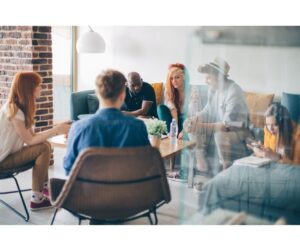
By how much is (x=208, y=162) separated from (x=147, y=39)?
91cm

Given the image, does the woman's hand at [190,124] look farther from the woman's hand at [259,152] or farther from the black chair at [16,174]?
the black chair at [16,174]

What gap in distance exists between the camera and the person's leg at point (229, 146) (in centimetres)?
305

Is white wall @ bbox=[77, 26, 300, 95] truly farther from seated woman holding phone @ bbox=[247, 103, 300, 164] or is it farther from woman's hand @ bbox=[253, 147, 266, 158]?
woman's hand @ bbox=[253, 147, 266, 158]

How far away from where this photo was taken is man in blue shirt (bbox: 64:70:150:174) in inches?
106

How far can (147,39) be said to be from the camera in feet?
10.3

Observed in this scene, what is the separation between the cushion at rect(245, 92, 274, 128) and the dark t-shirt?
0.62m

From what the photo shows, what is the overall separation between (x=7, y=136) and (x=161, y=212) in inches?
47.2

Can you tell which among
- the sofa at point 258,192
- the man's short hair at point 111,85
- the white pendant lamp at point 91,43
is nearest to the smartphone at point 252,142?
the sofa at point 258,192

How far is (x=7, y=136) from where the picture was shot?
10.7 feet
